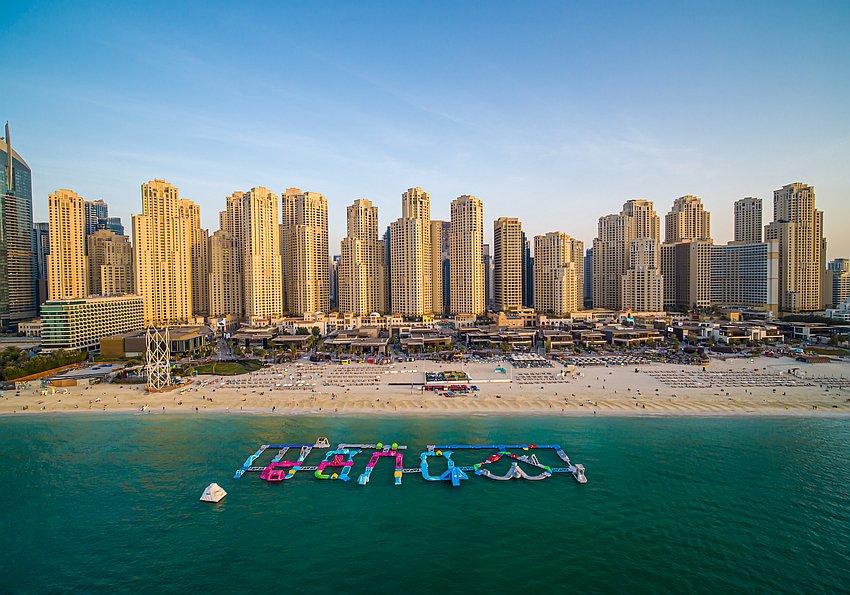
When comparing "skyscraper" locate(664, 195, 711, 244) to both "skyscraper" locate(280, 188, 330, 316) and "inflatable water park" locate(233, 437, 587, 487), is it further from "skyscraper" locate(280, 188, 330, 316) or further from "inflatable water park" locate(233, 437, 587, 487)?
"inflatable water park" locate(233, 437, 587, 487)

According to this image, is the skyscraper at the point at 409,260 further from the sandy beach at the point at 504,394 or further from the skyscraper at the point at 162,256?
the skyscraper at the point at 162,256

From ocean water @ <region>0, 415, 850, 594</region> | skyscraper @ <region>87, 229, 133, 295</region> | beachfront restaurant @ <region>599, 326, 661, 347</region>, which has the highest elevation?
skyscraper @ <region>87, 229, 133, 295</region>

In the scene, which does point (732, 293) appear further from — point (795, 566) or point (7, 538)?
point (7, 538)

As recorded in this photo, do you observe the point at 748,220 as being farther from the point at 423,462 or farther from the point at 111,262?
the point at 111,262

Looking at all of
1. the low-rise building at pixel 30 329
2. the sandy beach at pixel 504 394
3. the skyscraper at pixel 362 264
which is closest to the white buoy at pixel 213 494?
the sandy beach at pixel 504 394

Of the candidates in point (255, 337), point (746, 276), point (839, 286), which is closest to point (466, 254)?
point (255, 337)

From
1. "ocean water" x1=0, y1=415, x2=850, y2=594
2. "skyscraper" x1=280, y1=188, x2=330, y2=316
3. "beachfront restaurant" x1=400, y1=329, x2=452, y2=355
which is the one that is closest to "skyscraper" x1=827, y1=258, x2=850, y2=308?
"beachfront restaurant" x1=400, y1=329, x2=452, y2=355

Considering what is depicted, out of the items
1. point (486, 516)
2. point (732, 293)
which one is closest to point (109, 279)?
point (486, 516)
